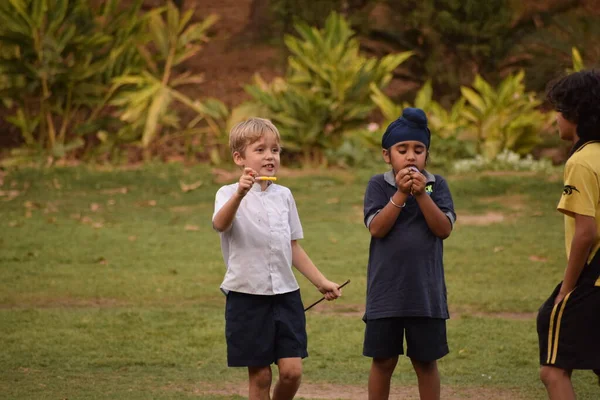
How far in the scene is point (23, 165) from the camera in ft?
50.1

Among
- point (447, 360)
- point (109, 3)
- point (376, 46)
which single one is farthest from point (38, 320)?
point (376, 46)

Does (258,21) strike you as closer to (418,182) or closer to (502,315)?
(502,315)

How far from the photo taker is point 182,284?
858 cm

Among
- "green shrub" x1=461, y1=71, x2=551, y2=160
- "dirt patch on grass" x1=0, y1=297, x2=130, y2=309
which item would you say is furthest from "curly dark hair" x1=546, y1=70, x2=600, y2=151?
"green shrub" x1=461, y1=71, x2=551, y2=160

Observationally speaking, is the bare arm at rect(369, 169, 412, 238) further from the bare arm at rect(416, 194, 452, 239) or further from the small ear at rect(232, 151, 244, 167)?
the small ear at rect(232, 151, 244, 167)

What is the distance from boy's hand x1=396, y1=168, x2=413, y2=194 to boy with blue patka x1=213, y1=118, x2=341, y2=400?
0.51 meters

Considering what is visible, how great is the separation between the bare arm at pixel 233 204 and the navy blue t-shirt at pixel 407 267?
56 cm

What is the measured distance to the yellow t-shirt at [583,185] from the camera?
3994mm

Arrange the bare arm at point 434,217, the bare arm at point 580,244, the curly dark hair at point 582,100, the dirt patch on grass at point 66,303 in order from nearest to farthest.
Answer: the bare arm at point 580,244 < the curly dark hair at point 582,100 < the bare arm at point 434,217 < the dirt patch on grass at point 66,303

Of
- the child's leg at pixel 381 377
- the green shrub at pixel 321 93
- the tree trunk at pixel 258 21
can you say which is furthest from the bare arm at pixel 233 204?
the tree trunk at pixel 258 21

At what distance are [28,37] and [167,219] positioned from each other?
197 inches

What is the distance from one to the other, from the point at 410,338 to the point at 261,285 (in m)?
0.64

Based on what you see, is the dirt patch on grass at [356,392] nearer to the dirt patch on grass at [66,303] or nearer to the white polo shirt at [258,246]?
the white polo shirt at [258,246]

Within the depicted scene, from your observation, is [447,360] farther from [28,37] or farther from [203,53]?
[203,53]
